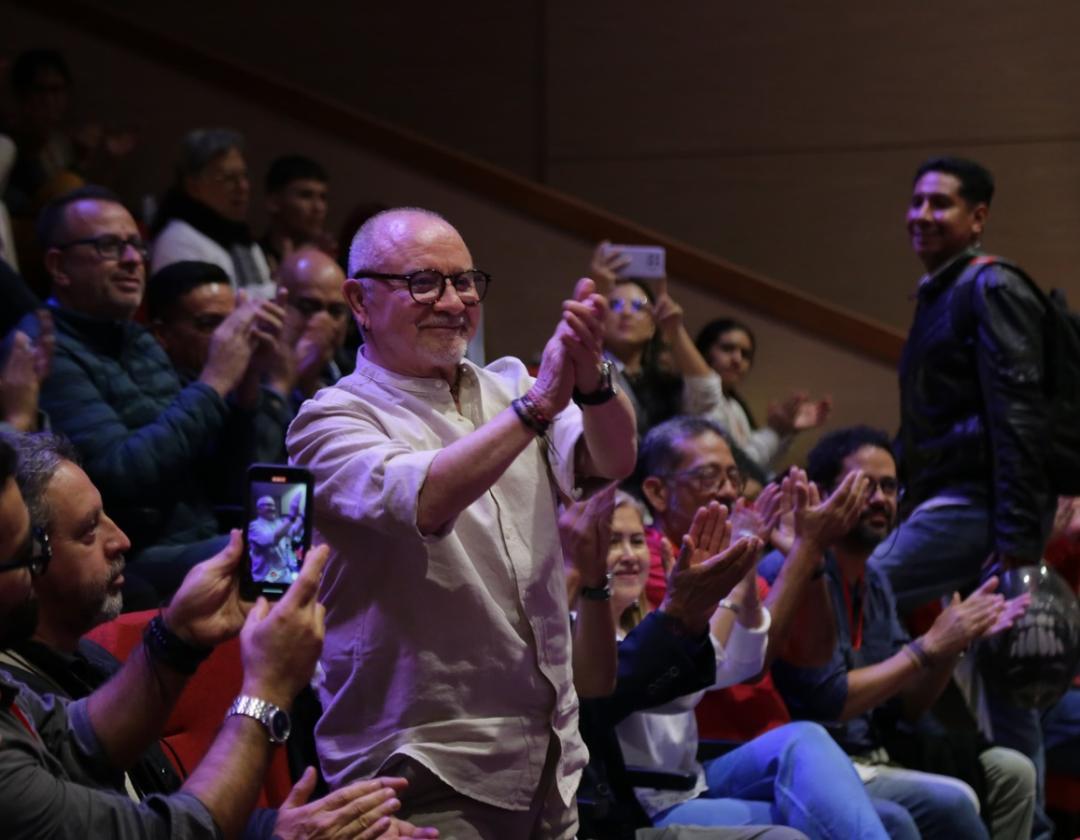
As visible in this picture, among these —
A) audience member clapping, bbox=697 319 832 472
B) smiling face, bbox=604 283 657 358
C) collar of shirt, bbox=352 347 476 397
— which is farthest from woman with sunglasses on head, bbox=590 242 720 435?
collar of shirt, bbox=352 347 476 397

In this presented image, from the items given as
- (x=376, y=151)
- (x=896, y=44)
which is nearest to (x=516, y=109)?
(x=376, y=151)

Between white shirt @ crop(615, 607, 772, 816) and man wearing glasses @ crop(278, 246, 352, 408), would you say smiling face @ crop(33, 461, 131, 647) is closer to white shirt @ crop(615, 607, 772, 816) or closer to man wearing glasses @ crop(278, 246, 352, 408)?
white shirt @ crop(615, 607, 772, 816)

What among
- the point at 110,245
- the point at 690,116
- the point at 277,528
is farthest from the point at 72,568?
the point at 690,116

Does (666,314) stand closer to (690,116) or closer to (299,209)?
(299,209)

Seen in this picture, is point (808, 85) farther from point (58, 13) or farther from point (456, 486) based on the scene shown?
point (456, 486)

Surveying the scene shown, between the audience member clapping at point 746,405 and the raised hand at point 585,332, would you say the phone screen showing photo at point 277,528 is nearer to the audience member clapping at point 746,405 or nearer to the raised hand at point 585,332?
the raised hand at point 585,332

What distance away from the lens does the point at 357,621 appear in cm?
187

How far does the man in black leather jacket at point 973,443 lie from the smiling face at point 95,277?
67.5 inches

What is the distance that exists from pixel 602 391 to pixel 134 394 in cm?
153

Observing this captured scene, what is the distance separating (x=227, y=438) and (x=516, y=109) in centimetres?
336

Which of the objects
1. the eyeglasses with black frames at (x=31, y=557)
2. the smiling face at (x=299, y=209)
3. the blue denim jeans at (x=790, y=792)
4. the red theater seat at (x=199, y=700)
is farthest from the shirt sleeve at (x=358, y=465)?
the smiling face at (x=299, y=209)

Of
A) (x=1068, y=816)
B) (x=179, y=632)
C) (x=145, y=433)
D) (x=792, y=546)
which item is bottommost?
(x=1068, y=816)

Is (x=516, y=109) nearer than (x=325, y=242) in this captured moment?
No

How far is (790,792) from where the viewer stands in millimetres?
2648
